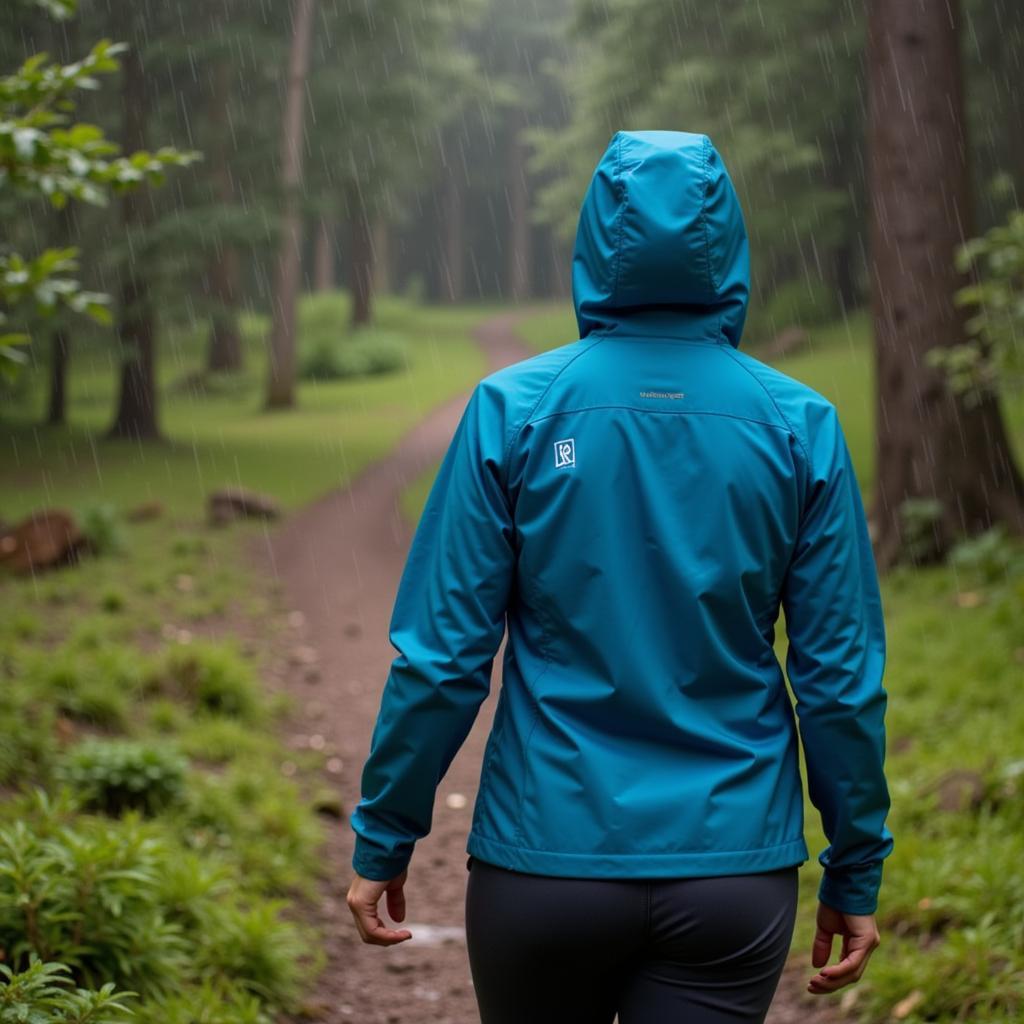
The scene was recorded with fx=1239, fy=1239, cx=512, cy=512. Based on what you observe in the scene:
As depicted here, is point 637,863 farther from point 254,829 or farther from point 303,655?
point 303,655

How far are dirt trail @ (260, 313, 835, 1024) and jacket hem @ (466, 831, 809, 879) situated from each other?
2.93 meters

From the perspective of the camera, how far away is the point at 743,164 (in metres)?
23.8

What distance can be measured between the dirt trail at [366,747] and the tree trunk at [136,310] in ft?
15.2

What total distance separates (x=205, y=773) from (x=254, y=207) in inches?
603

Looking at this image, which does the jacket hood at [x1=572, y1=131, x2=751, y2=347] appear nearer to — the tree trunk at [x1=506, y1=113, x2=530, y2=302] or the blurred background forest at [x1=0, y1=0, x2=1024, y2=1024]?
the blurred background forest at [x1=0, y1=0, x2=1024, y2=1024]

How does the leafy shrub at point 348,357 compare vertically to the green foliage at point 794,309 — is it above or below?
below

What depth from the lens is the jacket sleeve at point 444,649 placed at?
7.64 ft

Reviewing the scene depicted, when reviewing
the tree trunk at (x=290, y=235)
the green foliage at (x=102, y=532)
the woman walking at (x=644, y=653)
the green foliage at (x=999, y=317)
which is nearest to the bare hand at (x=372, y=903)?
the woman walking at (x=644, y=653)

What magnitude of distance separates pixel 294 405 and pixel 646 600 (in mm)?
26465

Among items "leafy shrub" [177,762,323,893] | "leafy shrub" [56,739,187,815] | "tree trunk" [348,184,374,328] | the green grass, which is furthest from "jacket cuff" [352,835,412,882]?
"tree trunk" [348,184,374,328]

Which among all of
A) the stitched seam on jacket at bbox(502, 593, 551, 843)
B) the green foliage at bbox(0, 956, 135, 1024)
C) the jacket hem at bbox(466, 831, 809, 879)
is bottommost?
the green foliage at bbox(0, 956, 135, 1024)

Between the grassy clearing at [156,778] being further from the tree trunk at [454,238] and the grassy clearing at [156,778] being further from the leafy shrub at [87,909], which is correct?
the tree trunk at [454,238]

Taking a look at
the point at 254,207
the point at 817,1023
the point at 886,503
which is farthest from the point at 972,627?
the point at 254,207

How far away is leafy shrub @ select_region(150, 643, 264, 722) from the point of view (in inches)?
323
